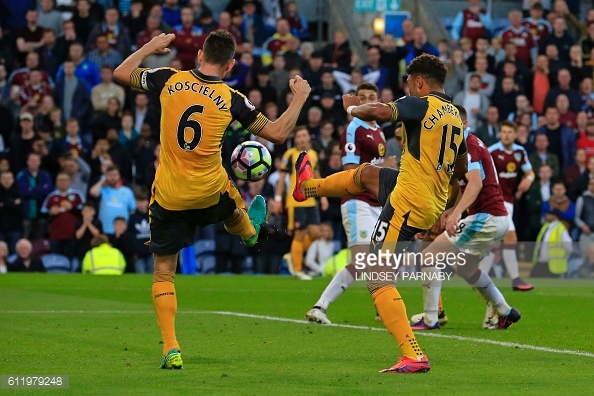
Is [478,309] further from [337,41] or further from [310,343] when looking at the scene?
[337,41]

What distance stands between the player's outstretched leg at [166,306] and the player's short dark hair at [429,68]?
93.2 inches

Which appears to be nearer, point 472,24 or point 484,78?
point 484,78

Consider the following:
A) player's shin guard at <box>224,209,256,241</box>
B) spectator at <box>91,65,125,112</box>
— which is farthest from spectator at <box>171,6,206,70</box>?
player's shin guard at <box>224,209,256,241</box>

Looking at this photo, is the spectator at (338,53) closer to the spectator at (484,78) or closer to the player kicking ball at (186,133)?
the spectator at (484,78)

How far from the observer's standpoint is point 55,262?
74.5 feet

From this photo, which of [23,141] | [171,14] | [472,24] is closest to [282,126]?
[23,141]

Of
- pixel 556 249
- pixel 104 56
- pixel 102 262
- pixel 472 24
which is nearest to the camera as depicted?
pixel 102 262

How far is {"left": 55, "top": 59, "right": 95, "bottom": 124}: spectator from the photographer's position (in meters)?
24.0

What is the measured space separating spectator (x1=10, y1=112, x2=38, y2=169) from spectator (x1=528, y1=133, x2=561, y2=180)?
30.9ft

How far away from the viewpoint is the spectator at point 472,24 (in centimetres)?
2698

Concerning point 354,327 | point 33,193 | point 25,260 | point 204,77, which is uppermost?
point 204,77

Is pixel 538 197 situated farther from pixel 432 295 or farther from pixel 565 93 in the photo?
pixel 432 295

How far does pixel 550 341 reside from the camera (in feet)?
38.0

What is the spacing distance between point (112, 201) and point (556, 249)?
326 inches
